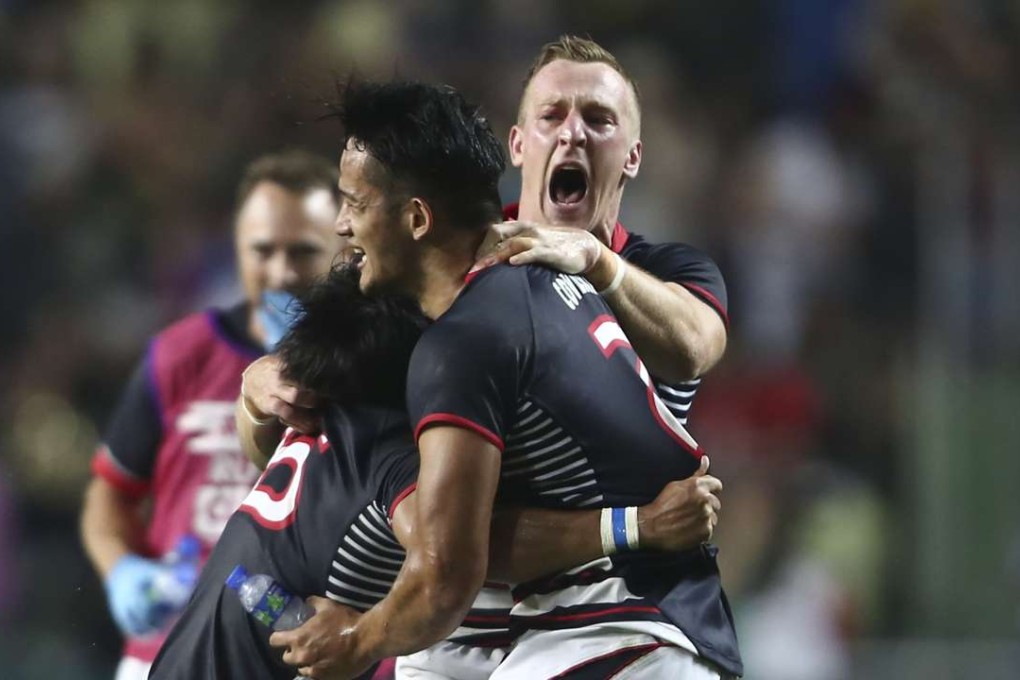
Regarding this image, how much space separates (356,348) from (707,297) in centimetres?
95

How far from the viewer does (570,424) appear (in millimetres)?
3088

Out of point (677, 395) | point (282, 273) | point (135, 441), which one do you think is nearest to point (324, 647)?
point (677, 395)

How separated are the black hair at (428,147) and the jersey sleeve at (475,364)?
0.23 meters

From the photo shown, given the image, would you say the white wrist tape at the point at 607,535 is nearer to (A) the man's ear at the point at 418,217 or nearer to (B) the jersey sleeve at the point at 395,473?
(B) the jersey sleeve at the point at 395,473

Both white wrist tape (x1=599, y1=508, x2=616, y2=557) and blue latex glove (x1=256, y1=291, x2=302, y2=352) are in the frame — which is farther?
blue latex glove (x1=256, y1=291, x2=302, y2=352)

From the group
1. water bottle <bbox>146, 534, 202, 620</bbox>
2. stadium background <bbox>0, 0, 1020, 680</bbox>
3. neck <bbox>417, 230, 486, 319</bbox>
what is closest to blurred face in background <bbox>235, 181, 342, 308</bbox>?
water bottle <bbox>146, 534, 202, 620</bbox>

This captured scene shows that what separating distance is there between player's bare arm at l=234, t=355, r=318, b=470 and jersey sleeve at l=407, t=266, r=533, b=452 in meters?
0.36

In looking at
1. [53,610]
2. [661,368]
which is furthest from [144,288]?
[661,368]

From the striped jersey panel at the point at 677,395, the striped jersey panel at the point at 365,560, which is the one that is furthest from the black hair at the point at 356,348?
the striped jersey panel at the point at 677,395

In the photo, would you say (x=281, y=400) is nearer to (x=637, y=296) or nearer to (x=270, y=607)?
(x=270, y=607)

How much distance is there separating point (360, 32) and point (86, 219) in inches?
75.8

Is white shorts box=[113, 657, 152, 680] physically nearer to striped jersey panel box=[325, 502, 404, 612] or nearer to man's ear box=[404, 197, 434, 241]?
striped jersey panel box=[325, 502, 404, 612]

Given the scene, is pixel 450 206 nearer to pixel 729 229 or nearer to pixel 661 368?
pixel 661 368

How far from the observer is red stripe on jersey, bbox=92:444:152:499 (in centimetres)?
516
